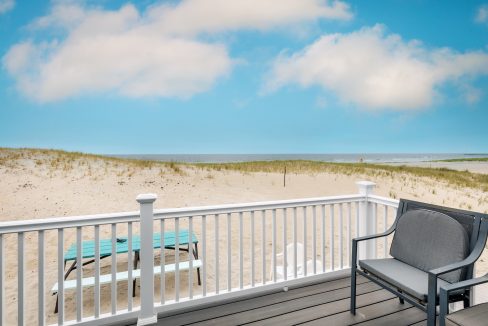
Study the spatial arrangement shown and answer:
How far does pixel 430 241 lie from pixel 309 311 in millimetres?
1099

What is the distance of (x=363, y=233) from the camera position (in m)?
3.02

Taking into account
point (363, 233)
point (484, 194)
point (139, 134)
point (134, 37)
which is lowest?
point (484, 194)

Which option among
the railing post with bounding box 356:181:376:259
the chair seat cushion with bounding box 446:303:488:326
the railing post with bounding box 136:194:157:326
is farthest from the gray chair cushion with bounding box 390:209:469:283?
the railing post with bounding box 136:194:157:326

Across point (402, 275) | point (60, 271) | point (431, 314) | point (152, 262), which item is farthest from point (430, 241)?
point (60, 271)

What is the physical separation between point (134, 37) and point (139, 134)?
2669 cm

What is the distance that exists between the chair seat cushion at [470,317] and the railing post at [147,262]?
1.95 m

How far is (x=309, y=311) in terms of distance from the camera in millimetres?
2219

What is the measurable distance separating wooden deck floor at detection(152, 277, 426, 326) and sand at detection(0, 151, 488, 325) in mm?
1708

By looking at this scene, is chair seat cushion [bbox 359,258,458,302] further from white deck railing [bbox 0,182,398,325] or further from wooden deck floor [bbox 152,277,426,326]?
white deck railing [bbox 0,182,398,325]

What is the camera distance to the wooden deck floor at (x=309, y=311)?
2.07 meters

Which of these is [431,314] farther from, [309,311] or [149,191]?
[149,191]

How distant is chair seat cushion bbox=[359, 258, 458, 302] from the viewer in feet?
5.41

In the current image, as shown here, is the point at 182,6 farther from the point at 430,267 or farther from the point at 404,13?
the point at 430,267

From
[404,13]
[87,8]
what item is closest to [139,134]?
[87,8]
